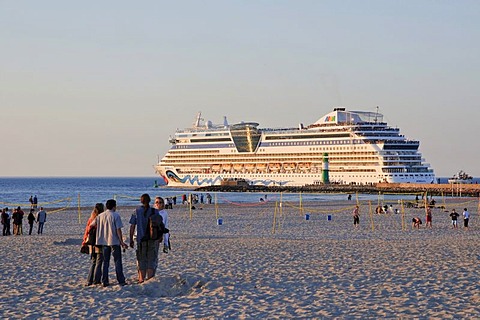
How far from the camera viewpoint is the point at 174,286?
11016mm

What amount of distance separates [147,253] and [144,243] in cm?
16

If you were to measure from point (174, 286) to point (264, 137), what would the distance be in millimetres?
95842

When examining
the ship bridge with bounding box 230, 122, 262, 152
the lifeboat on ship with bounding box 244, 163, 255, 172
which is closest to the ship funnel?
the lifeboat on ship with bounding box 244, 163, 255, 172

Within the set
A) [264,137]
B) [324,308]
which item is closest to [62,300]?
[324,308]

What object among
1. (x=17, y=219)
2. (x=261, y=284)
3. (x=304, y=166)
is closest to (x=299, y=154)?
(x=304, y=166)

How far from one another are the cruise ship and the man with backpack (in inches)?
3227

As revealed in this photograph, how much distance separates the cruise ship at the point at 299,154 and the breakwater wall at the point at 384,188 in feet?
10.1

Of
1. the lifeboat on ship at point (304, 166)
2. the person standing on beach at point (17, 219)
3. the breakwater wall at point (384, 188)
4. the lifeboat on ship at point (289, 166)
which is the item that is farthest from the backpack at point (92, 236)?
the lifeboat on ship at point (289, 166)

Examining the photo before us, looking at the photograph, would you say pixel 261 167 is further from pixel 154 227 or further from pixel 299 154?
pixel 154 227

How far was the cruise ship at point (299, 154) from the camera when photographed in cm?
9431

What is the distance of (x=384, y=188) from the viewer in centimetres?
8669

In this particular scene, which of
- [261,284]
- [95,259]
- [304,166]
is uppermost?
[304,166]

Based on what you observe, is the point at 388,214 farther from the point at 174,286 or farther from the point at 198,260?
the point at 174,286

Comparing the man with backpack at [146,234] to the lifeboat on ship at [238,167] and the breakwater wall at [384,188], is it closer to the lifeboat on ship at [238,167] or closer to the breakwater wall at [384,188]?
the breakwater wall at [384,188]
